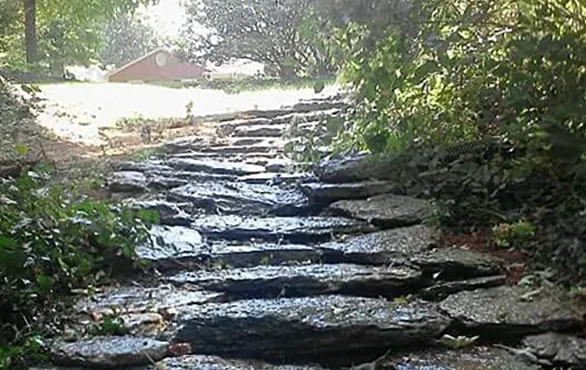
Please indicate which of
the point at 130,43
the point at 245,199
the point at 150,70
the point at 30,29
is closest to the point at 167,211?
the point at 245,199

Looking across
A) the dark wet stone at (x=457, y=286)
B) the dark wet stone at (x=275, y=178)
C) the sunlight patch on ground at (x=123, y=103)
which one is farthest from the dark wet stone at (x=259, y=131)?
the dark wet stone at (x=457, y=286)

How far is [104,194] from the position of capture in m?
4.49

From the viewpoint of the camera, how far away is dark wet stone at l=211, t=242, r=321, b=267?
3234mm

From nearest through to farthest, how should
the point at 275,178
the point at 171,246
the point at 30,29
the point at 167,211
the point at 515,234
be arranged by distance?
1. the point at 515,234
2. the point at 171,246
3. the point at 167,211
4. the point at 275,178
5. the point at 30,29

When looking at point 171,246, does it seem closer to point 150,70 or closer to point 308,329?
point 308,329

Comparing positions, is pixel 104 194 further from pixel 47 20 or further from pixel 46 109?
pixel 47 20

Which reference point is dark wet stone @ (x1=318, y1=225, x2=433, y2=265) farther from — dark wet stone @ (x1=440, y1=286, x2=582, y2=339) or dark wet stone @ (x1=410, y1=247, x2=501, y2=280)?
A: dark wet stone @ (x1=440, y1=286, x2=582, y2=339)

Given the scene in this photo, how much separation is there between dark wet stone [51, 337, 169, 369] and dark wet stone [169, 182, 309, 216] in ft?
5.62

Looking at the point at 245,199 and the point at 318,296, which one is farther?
the point at 245,199

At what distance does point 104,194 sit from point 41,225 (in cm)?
141

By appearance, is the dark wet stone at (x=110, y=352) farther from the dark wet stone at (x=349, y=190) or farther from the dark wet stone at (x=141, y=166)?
the dark wet stone at (x=141, y=166)

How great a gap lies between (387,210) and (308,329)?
4.57ft

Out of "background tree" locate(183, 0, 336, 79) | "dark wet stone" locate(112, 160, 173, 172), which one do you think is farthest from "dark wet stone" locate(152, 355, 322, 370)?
"background tree" locate(183, 0, 336, 79)

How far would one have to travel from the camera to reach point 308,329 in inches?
91.9
